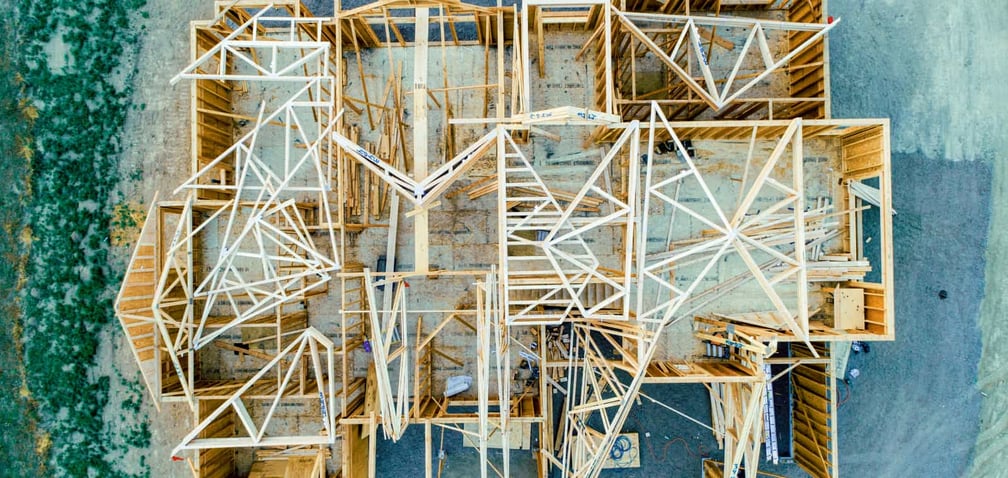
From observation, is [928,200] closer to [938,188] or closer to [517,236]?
[938,188]

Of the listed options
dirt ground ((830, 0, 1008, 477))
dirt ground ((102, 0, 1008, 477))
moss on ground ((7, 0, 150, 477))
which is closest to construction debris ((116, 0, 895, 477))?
dirt ground ((102, 0, 1008, 477))

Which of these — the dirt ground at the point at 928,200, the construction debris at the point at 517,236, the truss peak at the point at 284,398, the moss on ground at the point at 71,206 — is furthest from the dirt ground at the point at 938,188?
the moss on ground at the point at 71,206

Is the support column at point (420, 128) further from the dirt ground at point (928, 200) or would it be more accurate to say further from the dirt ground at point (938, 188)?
the dirt ground at point (938, 188)

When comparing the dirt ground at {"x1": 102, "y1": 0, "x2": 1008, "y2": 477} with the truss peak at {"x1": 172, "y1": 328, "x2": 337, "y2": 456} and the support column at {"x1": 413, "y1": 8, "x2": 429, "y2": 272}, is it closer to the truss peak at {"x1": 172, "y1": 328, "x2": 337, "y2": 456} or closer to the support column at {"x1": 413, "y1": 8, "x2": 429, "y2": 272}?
the truss peak at {"x1": 172, "y1": 328, "x2": 337, "y2": 456}

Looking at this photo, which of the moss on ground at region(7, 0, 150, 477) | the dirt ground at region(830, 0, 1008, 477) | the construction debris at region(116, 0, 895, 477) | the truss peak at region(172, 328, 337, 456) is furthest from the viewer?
the moss on ground at region(7, 0, 150, 477)

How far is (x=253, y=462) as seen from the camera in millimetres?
12414

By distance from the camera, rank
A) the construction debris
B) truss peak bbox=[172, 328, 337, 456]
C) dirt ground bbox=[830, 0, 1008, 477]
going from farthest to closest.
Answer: dirt ground bbox=[830, 0, 1008, 477] → the construction debris → truss peak bbox=[172, 328, 337, 456]

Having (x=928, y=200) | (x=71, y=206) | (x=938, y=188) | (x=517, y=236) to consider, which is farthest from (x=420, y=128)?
(x=938, y=188)

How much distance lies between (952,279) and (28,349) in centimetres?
2469

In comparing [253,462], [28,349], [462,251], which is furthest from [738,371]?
[28,349]

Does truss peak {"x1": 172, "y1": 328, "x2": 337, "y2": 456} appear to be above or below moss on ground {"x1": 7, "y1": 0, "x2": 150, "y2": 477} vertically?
below

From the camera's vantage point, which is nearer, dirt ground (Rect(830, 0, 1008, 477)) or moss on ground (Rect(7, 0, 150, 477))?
dirt ground (Rect(830, 0, 1008, 477))

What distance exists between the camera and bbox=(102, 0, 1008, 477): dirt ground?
12.5m

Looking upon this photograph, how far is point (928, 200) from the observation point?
12.5 m
